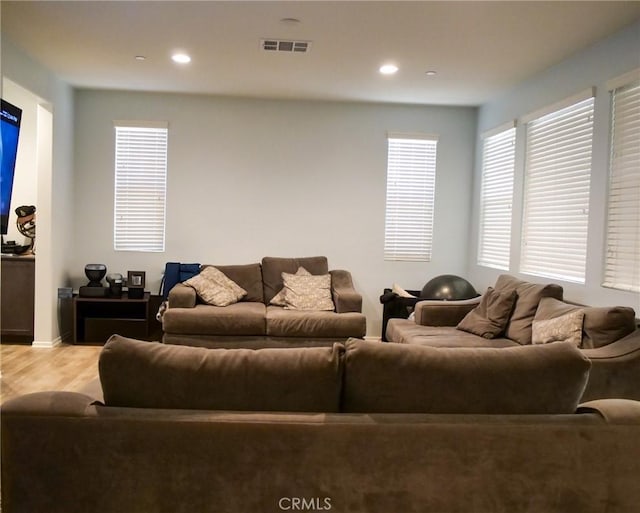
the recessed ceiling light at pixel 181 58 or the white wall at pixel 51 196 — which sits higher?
the recessed ceiling light at pixel 181 58

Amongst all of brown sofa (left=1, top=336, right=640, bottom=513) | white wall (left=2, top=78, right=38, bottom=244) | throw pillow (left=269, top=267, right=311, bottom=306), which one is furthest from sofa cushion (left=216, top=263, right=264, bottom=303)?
brown sofa (left=1, top=336, right=640, bottom=513)

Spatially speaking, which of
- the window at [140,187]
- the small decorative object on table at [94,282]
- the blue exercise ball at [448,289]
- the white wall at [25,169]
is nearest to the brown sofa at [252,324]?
the blue exercise ball at [448,289]

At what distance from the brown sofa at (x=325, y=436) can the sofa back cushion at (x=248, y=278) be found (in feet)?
12.2

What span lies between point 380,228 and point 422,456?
15.0 ft

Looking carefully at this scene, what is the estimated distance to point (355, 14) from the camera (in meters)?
3.39

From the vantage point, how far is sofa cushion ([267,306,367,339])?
463 cm

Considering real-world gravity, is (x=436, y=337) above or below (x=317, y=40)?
below

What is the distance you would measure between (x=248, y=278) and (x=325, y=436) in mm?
3990

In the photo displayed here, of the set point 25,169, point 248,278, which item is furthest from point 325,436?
point 25,169

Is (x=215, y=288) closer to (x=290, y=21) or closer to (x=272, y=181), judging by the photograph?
(x=272, y=181)

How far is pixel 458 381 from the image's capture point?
1612mm

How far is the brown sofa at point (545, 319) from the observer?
2910mm

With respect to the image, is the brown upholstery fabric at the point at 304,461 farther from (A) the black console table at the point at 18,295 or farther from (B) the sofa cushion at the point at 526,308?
(A) the black console table at the point at 18,295

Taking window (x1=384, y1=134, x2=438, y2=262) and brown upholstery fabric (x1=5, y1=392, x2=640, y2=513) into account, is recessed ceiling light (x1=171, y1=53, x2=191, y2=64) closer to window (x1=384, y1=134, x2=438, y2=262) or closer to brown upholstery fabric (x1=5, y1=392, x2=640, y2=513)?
window (x1=384, y1=134, x2=438, y2=262)
